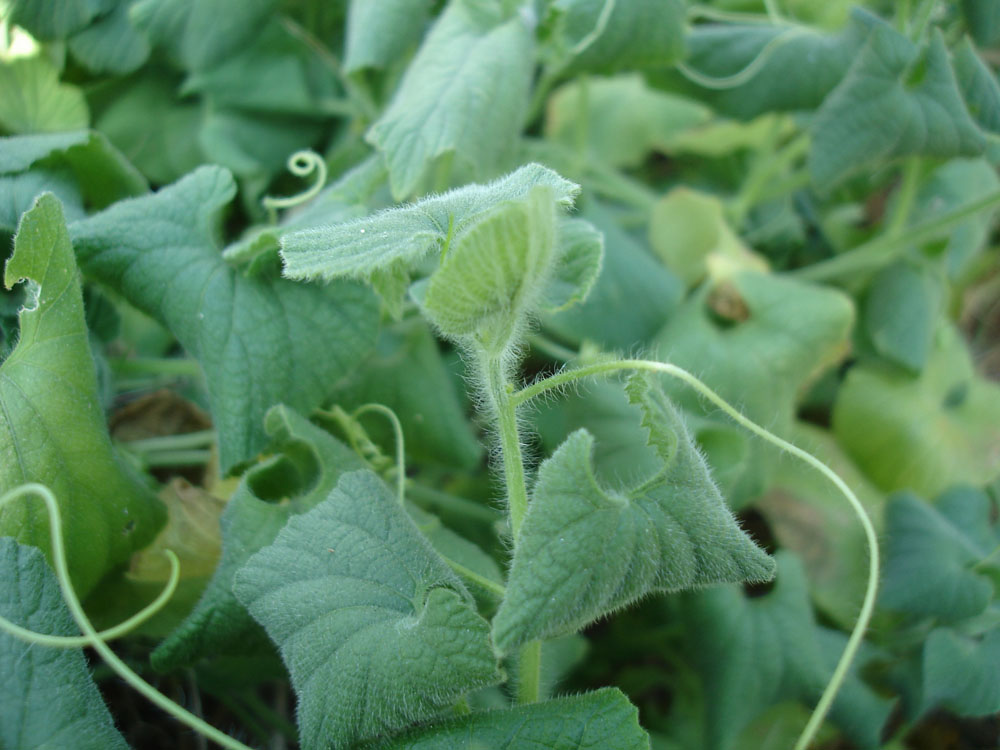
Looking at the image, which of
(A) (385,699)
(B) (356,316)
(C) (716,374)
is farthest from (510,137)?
(A) (385,699)

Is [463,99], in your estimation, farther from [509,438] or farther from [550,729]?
[550,729]

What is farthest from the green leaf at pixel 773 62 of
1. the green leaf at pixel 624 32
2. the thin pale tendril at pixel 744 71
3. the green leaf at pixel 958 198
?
the green leaf at pixel 958 198

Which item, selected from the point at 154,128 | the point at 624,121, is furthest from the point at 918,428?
the point at 154,128

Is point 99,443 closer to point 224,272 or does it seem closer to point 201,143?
point 224,272

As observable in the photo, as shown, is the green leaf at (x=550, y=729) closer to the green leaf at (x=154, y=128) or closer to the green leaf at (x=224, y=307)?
the green leaf at (x=224, y=307)

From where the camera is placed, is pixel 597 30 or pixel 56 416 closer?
pixel 56 416

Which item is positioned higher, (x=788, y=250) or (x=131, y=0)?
(x=131, y=0)
